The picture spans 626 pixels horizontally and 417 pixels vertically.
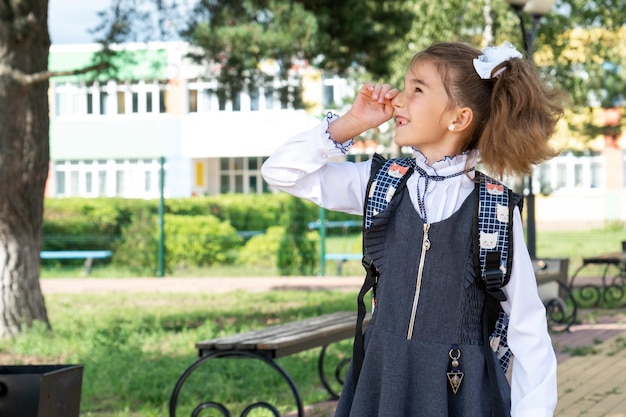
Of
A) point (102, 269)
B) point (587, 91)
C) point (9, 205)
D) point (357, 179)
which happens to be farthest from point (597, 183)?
point (357, 179)

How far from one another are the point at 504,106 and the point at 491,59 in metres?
0.12

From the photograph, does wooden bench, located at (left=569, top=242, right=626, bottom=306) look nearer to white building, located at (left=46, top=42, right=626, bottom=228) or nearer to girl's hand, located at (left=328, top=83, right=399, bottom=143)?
girl's hand, located at (left=328, top=83, right=399, bottom=143)

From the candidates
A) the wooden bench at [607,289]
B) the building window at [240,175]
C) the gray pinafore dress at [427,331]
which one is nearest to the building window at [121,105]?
the building window at [240,175]

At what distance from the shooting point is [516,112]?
8.61 feet

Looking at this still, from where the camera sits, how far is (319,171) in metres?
2.78

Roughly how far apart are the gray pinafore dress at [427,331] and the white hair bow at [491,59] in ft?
0.94

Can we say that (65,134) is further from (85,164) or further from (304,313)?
(304,313)

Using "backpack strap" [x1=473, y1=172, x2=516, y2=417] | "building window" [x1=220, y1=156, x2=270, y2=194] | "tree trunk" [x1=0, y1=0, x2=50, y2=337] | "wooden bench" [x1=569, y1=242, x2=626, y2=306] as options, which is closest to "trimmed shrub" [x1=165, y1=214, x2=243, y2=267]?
"wooden bench" [x1=569, y1=242, x2=626, y2=306]

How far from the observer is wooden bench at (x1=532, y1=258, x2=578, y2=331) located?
10.3 m

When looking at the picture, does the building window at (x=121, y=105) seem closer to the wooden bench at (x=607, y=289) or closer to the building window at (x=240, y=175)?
the building window at (x=240, y=175)

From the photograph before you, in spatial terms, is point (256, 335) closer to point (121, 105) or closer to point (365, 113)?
point (365, 113)

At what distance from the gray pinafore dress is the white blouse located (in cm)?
5

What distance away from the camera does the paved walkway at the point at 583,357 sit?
6555mm

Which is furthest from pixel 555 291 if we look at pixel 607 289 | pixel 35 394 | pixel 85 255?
pixel 85 255
